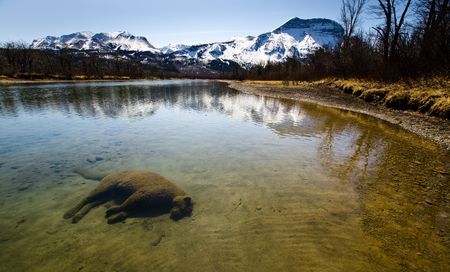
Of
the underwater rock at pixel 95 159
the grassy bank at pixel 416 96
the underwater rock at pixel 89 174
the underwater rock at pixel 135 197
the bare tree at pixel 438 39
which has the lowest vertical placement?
the underwater rock at pixel 89 174

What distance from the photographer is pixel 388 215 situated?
5453 mm

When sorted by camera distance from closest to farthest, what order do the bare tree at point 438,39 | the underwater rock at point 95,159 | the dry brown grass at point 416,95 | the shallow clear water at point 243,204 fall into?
1. the shallow clear water at point 243,204
2. the underwater rock at point 95,159
3. the dry brown grass at point 416,95
4. the bare tree at point 438,39

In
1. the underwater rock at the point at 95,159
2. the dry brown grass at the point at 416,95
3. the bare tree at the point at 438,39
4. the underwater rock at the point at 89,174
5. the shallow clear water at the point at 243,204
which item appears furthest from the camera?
the bare tree at the point at 438,39

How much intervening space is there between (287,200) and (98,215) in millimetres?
4551

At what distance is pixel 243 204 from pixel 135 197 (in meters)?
2.64

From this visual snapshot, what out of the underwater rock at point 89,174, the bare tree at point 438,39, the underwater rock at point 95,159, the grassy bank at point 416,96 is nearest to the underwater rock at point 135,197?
the underwater rock at point 89,174

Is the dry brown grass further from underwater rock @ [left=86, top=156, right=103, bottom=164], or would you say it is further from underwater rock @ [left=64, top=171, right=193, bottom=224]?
underwater rock @ [left=86, top=156, right=103, bottom=164]

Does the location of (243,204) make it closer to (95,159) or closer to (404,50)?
(95,159)

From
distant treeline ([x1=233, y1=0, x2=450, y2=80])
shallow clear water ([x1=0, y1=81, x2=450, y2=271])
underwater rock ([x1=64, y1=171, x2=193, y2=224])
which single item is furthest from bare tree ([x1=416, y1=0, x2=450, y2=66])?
underwater rock ([x1=64, y1=171, x2=193, y2=224])

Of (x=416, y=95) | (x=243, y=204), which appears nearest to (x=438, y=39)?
(x=416, y=95)

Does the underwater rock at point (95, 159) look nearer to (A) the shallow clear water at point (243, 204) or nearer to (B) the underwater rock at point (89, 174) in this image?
(A) the shallow clear water at point (243, 204)

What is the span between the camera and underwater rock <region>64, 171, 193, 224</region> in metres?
5.69

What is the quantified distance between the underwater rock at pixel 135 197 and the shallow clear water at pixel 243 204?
244 mm

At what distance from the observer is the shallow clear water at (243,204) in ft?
14.1
